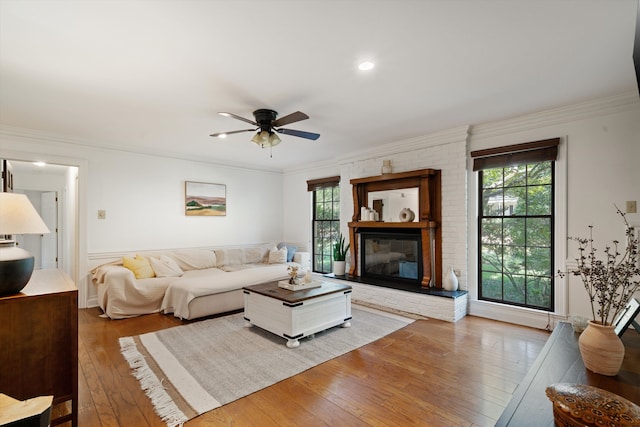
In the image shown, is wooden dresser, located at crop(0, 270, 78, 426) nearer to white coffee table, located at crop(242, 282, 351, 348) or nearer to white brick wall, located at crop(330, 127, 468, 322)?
white coffee table, located at crop(242, 282, 351, 348)

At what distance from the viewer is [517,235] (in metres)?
3.83

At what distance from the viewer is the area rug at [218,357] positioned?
2.27m

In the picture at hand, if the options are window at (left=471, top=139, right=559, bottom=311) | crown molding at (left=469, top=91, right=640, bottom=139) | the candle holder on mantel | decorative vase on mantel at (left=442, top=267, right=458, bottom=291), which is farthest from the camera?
the candle holder on mantel

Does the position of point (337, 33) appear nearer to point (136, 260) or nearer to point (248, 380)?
Result: point (248, 380)

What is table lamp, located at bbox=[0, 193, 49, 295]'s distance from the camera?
170 centimetres

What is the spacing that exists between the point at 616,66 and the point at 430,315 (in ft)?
10.1

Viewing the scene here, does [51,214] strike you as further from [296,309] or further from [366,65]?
[366,65]

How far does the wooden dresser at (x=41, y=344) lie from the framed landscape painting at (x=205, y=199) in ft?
12.1

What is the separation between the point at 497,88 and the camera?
287cm

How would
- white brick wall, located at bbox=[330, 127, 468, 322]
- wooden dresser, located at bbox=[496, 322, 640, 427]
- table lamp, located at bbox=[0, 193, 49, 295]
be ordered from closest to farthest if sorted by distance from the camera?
wooden dresser, located at bbox=[496, 322, 640, 427] → table lamp, located at bbox=[0, 193, 49, 295] → white brick wall, located at bbox=[330, 127, 468, 322]

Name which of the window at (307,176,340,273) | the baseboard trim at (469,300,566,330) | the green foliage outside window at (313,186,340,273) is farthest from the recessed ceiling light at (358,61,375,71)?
the green foliage outside window at (313,186,340,273)

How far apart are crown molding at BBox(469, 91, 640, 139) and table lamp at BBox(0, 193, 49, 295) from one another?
14.7 feet

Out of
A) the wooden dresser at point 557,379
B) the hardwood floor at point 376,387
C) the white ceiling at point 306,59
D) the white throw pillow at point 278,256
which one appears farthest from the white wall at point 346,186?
the wooden dresser at point 557,379

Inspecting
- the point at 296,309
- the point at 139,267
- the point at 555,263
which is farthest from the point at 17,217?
the point at 555,263
